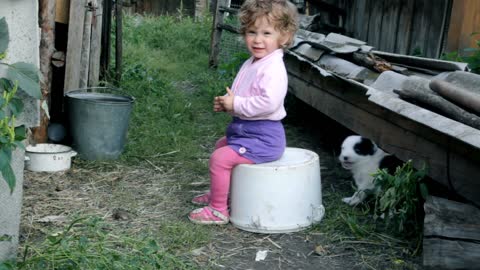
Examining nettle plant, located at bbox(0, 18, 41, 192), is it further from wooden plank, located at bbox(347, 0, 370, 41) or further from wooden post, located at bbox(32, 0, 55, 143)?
wooden plank, located at bbox(347, 0, 370, 41)

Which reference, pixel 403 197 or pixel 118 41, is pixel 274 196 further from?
pixel 118 41

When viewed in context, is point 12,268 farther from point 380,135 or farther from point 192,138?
point 192,138

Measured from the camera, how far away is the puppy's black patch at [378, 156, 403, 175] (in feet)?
15.1

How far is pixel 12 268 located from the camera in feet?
9.49

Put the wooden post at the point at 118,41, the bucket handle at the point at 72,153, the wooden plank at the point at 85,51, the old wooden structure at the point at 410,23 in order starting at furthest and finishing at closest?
the wooden post at the point at 118,41 < the old wooden structure at the point at 410,23 < the wooden plank at the point at 85,51 < the bucket handle at the point at 72,153

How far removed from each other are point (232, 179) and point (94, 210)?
0.91 metres

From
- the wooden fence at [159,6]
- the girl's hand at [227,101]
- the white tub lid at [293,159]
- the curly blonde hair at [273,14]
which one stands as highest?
the curly blonde hair at [273,14]

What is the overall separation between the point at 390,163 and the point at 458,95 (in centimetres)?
93

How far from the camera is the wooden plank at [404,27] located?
8.00 meters

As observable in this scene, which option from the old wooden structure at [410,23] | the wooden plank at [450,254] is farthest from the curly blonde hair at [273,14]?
the old wooden structure at [410,23]

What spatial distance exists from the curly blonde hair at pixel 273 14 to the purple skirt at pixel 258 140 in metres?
0.57

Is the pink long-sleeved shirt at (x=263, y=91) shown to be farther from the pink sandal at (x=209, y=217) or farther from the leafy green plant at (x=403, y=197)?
the leafy green plant at (x=403, y=197)

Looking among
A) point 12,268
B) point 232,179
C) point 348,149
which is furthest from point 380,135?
point 12,268

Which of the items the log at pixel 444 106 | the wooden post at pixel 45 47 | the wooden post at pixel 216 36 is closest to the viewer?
the log at pixel 444 106
